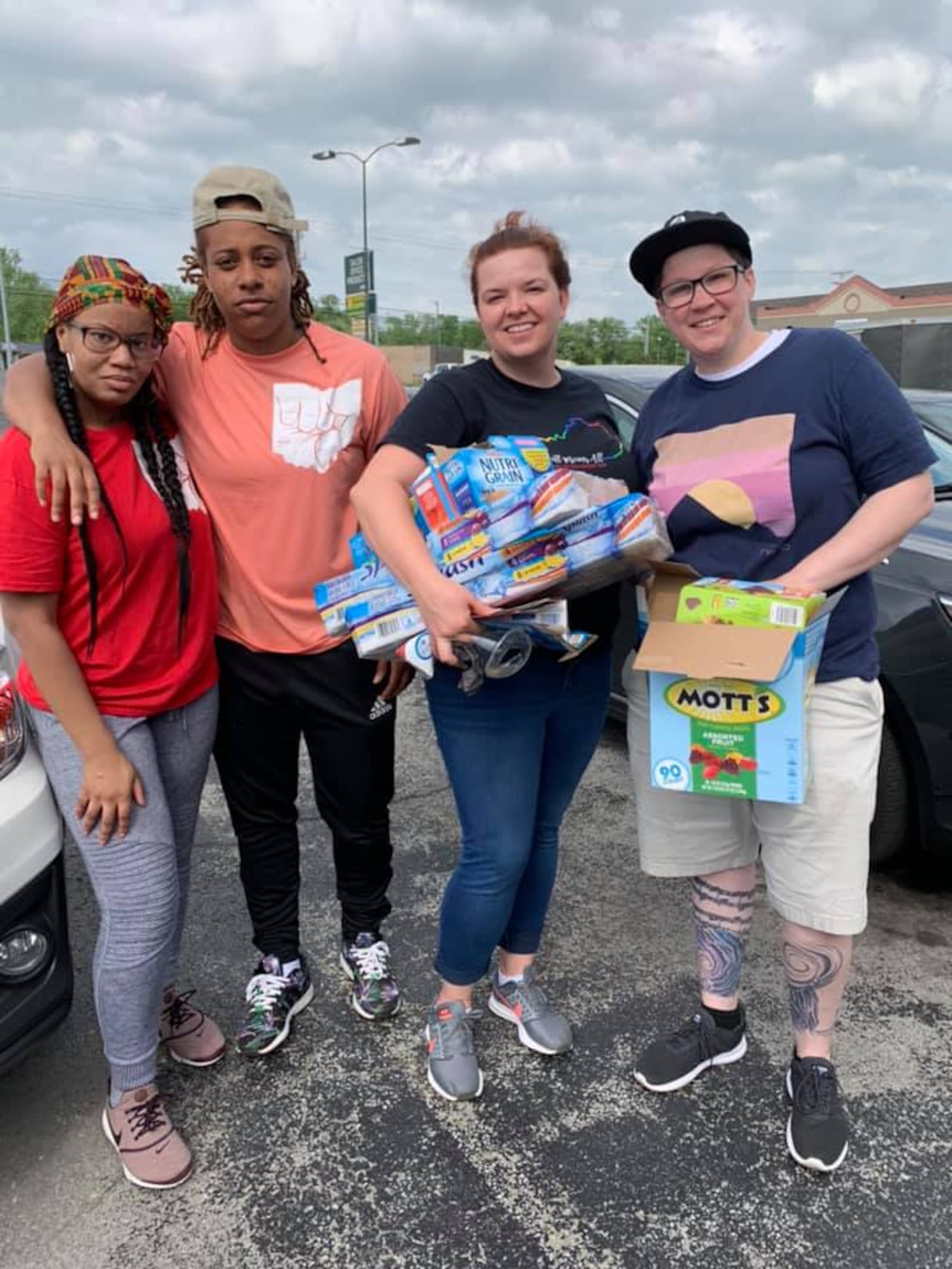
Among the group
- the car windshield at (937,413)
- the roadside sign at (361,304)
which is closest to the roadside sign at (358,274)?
the roadside sign at (361,304)

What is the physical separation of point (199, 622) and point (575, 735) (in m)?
0.90

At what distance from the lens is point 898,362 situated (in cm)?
1398

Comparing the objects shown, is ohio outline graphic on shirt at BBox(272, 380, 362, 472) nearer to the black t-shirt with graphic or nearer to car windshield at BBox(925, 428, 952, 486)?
the black t-shirt with graphic

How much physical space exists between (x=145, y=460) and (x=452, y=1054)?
1561 millimetres

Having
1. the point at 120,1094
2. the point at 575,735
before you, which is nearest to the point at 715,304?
the point at 575,735

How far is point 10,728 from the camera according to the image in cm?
195

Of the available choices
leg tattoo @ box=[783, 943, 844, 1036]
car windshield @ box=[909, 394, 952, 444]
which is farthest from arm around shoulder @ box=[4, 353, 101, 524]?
car windshield @ box=[909, 394, 952, 444]

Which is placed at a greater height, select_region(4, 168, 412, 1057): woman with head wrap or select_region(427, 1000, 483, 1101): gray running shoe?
select_region(4, 168, 412, 1057): woman with head wrap

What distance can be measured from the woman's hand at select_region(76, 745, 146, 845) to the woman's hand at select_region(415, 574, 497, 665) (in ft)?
2.31

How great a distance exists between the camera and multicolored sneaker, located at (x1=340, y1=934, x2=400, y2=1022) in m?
2.53

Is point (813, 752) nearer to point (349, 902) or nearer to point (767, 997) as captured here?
point (767, 997)

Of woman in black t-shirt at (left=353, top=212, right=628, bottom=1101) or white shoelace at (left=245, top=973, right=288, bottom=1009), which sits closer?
woman in black t-shirt at (left=353, top=212, right=628, bottom=1101)

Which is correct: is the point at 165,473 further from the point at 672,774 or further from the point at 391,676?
the point at 672,774

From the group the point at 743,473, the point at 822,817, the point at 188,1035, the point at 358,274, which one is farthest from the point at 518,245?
the point at 358,274
